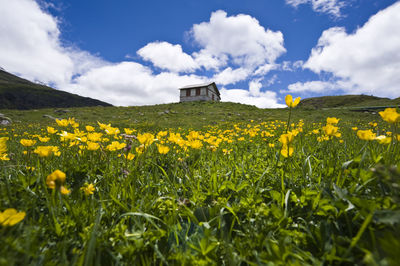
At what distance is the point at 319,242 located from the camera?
43.6 inches

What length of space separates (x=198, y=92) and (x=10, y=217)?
1823 inches

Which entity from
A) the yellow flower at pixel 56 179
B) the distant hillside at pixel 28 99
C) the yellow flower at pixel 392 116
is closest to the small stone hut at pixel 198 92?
the yellow flower at pixel 392 116

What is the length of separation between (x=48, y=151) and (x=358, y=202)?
235cm

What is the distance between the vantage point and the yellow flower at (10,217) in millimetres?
895

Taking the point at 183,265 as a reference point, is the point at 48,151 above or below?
above

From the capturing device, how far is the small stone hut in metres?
45.3

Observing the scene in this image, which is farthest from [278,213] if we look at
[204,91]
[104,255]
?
[204,91]

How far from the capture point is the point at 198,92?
46000mm

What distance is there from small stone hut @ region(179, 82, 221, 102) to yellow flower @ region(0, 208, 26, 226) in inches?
1782

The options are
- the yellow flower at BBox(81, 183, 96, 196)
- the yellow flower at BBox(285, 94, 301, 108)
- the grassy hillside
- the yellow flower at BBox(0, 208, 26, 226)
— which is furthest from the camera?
the grassy hillside

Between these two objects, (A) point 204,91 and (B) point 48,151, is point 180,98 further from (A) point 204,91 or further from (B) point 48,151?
(B) point 48,151

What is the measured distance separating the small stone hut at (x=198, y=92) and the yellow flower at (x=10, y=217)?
4527cm

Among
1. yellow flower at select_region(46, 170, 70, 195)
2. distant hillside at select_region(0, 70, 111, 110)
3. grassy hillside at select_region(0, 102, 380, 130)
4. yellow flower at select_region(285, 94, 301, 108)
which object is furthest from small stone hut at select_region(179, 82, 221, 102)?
distant hillside at select_region(0, 70, 111, 110)

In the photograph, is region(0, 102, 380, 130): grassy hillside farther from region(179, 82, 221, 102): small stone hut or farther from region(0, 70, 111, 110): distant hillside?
region(0, 70, 111, 110): distant hillside
